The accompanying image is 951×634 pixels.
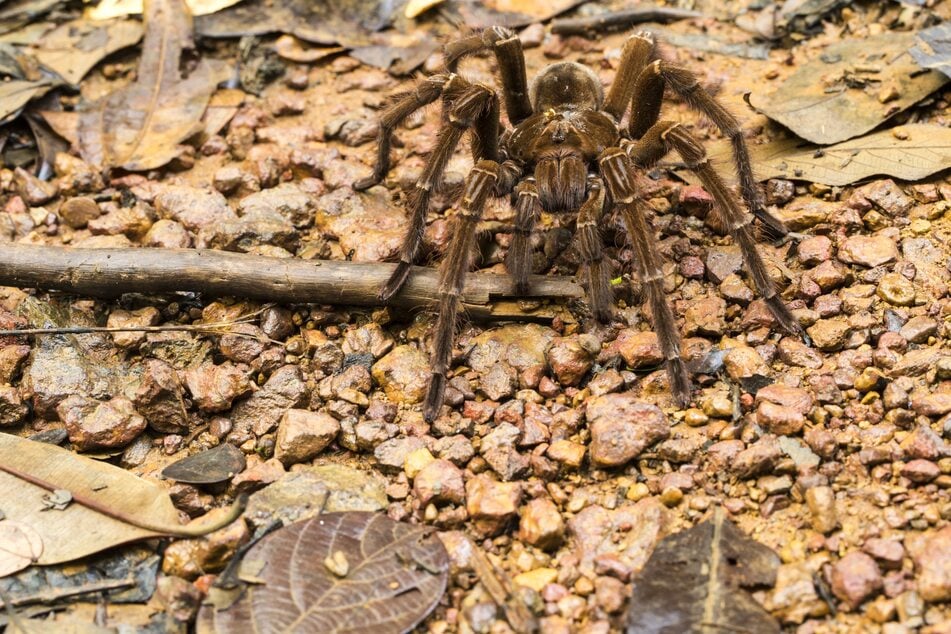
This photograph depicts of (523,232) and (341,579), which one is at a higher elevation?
(523,232)

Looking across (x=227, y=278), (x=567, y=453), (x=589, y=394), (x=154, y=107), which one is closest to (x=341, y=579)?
(x=567, y=453)

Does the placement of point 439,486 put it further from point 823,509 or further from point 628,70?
point 628,70

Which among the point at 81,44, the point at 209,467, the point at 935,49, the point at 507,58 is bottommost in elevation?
the point at 209,467

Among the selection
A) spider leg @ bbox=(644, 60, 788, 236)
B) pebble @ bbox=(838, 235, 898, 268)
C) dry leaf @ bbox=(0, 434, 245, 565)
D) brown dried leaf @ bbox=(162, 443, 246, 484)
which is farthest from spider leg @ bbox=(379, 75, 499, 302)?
pebble @ bbox=(838, 235, 898, 268)

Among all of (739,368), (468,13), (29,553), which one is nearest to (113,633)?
(29,553)

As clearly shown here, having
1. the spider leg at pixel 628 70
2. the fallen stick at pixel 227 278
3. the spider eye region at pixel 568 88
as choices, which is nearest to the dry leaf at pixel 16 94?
the fallen stick at pixel 227 278

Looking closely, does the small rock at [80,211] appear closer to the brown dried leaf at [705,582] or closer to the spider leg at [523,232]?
the spider leg at [523,232]

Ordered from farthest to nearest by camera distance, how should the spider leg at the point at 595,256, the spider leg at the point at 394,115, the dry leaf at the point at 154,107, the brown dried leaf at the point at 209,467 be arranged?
the dry leaf at the point at 154,107
the spider leg at the point at 394,115
the spider leg at the point at 595,256
the brown dried leaf at the point at 209,467
